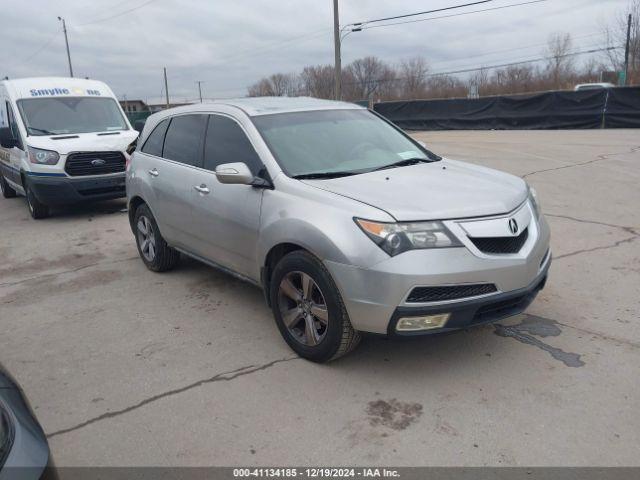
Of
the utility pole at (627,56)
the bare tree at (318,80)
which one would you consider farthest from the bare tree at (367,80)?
the utility pole at (627,56)

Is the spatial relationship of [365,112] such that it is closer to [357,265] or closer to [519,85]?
[357,265]

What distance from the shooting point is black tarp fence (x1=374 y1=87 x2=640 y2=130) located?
20922 millimetres

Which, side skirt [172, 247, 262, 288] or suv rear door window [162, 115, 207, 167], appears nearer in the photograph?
side skirt [172, 247, 262, 288]

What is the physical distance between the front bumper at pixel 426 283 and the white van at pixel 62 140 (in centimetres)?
727

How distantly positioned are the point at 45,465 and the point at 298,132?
311 centimetres

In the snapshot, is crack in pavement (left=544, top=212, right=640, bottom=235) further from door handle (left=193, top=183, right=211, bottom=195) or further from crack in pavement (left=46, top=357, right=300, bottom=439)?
door handle (left=193, top=183, right=211, bottom=195)

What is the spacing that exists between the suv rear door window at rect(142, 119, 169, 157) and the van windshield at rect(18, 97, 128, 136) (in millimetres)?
4787

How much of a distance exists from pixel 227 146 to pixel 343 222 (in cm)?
164

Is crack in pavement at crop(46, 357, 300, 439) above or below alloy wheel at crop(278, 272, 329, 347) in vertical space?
below

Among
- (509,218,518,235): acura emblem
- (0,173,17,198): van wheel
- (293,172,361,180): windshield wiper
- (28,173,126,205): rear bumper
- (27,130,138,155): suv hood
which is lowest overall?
(0,173,17,198): van wheel

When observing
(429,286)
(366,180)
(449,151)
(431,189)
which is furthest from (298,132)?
(449,151)

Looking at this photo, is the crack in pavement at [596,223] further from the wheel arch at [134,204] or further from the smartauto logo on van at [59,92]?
the smartauto logo on van at [59,92]

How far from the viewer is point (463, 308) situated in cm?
319

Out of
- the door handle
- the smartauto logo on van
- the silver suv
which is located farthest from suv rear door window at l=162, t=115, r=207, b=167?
the smartauto logo on van
